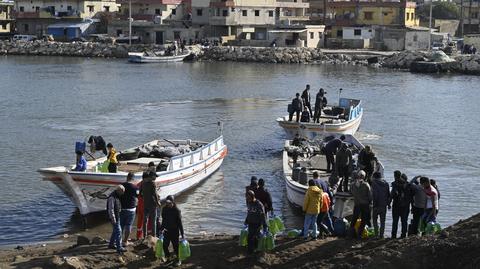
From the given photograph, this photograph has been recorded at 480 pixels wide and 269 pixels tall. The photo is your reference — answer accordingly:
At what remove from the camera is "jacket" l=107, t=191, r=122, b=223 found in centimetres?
1572

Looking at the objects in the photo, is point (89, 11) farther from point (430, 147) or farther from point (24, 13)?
point (430, 147)

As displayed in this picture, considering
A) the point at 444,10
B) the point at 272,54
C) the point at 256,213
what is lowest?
the point at 256,213

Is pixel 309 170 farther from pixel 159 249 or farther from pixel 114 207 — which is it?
pixel 159 249

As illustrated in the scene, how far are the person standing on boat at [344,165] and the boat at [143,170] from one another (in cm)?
515

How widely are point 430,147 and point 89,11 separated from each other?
68.3 meters

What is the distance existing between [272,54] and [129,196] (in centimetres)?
6510

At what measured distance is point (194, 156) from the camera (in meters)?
25.2

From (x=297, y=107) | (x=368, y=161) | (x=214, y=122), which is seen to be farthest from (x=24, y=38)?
(x=368, y=161)

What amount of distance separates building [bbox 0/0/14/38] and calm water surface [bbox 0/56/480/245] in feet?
78.7

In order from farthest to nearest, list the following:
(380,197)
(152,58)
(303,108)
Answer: (152,58)
(303,108)
(380,197)

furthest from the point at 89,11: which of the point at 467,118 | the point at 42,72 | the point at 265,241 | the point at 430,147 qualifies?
the point at 265,241

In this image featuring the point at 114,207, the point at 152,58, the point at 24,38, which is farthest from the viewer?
the point at 24,38

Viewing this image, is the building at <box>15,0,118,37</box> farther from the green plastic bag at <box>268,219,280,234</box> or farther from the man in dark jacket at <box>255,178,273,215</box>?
the man in dark jacket at <box>255,178,273,215</box>

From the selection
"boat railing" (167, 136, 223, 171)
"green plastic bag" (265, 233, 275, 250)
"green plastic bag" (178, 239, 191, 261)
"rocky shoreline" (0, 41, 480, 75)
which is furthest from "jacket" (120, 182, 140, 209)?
"rocky shoreline" (0, 41, 480, 75)
